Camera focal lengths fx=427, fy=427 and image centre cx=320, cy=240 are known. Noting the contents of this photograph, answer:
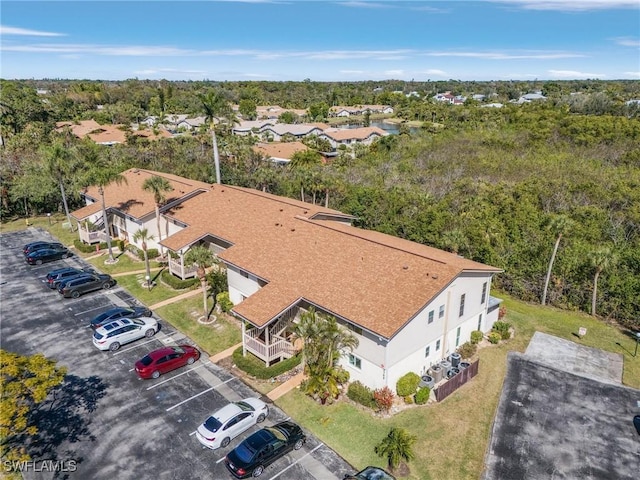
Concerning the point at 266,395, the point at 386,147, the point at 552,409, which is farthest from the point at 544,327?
the point at 386,147

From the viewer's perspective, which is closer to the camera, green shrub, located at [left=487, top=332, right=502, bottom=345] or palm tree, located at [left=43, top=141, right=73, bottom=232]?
green shrub, located at [left=487, top=332, right=502, bottom=345]

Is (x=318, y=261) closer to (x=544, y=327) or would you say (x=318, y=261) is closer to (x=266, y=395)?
(x=266, y=395)

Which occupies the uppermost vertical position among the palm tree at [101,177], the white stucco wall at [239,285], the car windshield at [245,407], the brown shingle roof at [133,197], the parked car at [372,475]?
the palm tree at [101,177]

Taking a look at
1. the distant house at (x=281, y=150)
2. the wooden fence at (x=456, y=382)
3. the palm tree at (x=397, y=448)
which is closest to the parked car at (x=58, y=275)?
the palm tree at (x=397, y=448)

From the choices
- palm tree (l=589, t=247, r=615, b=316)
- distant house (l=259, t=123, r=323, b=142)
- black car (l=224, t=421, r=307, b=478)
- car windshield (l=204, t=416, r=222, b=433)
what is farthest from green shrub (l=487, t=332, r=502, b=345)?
distant house (l=259, t=123, r=323, b=142)

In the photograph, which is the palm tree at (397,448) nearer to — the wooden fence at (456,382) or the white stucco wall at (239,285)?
the wooden fence at (456,382)

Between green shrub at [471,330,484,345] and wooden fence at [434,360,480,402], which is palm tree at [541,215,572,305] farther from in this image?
wooden fence at [434,360,480,402]

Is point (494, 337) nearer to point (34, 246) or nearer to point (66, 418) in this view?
point (66, 418)
